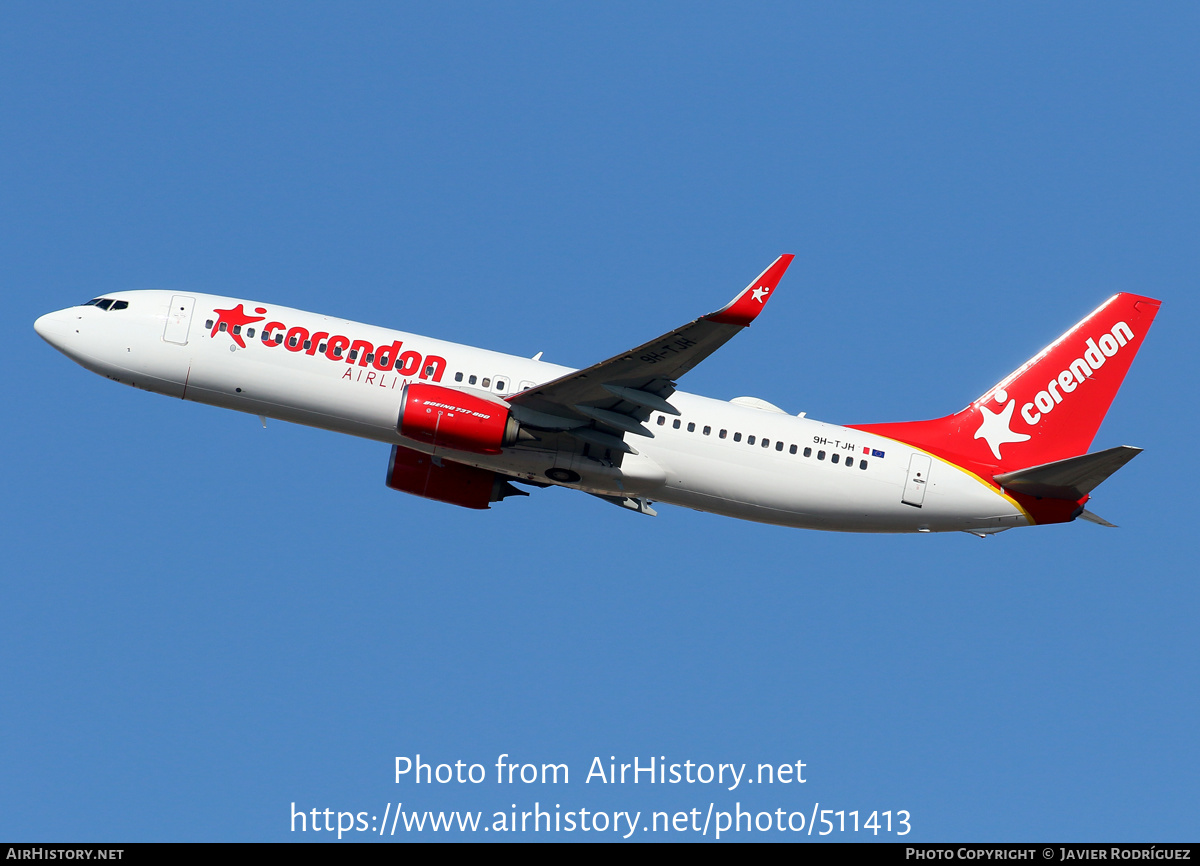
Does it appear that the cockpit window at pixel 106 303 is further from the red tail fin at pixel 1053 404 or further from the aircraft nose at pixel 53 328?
the red tail fin at pixel 1053 404

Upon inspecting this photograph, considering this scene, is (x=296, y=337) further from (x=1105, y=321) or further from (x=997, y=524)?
(x=1105, y=321)

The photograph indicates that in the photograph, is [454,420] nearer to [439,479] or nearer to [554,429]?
[554,429]

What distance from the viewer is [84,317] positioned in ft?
124

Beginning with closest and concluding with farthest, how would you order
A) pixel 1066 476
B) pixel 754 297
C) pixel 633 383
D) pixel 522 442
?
pixel 754 297
pixel 633 383
pixel 522 442
pixel 1066 476

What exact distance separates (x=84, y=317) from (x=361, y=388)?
886 cm

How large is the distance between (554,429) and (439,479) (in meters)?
5.07

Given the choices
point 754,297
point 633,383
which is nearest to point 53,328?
point 633,383

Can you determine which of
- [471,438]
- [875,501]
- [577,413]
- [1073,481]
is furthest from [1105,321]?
[471,438]

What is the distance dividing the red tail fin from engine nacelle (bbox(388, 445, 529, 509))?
1186 cm

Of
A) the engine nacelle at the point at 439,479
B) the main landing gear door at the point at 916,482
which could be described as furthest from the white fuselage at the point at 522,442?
the engine nacelle at the point at 439,479

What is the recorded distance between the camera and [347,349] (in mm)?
36781

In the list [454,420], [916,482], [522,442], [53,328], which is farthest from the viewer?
[916,482]

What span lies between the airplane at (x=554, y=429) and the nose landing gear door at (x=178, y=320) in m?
0.04
